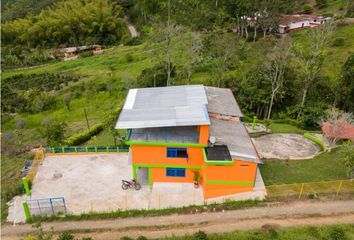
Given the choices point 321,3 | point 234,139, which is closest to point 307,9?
point 321,3

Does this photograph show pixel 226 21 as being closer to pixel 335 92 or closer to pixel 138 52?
pixel 138 52

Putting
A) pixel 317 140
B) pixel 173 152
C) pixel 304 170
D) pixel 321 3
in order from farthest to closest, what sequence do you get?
pixel 321 3, pixel 317 140, pixel 304 170, pixel 173 152

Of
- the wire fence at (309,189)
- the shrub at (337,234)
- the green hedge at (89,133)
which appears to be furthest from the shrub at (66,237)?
the shrub at (337,234)

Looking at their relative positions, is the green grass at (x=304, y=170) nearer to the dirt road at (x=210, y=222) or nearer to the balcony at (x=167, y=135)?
the dirt road at (x=210, y=222)

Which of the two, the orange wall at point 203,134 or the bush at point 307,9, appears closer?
the orange wall at point 203,134

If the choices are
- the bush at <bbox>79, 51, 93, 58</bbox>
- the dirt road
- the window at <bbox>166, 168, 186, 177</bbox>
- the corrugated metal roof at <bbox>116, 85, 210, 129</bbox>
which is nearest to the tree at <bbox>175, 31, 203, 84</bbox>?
the corrugated metal roof at <bbox>116, 85, 210, 129</bbox>

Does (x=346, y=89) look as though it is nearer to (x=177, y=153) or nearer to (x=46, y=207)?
(x=177, y=153)

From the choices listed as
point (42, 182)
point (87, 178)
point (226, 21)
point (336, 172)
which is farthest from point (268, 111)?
point (226, 21)
